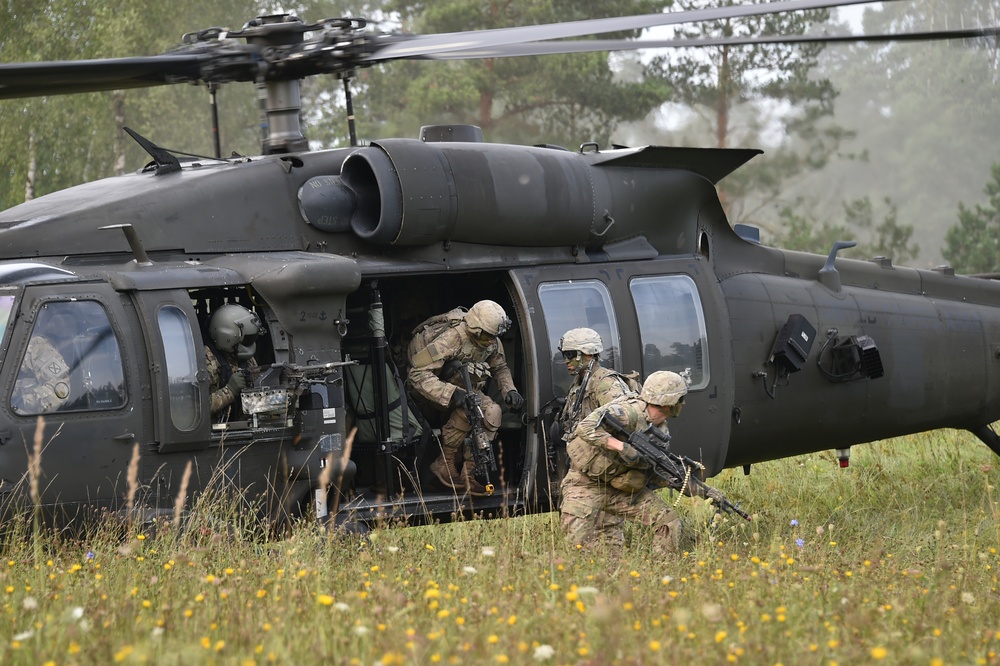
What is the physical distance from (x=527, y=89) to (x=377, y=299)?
67.0 feet

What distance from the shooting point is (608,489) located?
281 inches

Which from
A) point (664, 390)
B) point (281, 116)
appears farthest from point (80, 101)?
point (664, 390)

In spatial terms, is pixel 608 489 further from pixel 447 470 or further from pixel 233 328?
pixel 233 328

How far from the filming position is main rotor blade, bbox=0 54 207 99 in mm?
6332

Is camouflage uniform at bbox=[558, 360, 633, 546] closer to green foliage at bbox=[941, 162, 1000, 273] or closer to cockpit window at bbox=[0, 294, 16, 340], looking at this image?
cockpit window at bbox=[0, 294, 16, 340]

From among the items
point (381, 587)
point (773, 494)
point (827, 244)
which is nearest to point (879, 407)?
point (773, 494)

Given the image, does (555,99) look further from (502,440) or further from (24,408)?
(24,408)

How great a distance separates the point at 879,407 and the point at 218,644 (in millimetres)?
6474

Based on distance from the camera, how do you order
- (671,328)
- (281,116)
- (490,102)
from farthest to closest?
(490,102), (671,328), (281,116)

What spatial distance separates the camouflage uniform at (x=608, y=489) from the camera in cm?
691

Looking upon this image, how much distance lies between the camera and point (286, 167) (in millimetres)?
7441

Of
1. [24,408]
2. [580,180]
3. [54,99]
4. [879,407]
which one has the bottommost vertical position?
[879,407]

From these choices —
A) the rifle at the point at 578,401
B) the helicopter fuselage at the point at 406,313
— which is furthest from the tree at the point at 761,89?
the rifle at the point at 578,401

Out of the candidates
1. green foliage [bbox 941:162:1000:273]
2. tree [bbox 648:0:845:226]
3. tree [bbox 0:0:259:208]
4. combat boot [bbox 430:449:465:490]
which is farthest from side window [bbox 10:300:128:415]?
tree [bbox 648:0:845:226]
